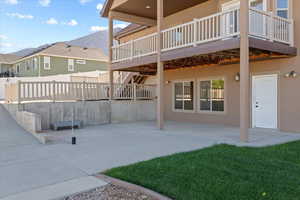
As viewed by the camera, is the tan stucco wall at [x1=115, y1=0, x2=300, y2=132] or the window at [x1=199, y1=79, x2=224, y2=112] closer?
the tan stucco wall at [x1=115, y1=0, x2=300, y2=132]

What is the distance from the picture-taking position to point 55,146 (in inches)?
290

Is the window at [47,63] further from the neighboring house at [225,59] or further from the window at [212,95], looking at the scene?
the window at [212,95]

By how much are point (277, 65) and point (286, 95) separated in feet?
4.41

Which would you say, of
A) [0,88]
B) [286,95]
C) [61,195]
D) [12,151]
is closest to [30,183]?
[61,195]

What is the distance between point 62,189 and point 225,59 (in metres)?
9.90

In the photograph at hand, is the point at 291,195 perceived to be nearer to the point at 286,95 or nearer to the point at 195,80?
the point at 286,95

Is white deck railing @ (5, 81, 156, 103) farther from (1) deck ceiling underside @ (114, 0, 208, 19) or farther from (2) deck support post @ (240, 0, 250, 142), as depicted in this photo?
(2) deck support post @ (240, 0, 250, 142)

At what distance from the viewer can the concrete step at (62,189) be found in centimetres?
373

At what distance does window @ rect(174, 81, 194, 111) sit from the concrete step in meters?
10.1

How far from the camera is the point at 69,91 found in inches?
472

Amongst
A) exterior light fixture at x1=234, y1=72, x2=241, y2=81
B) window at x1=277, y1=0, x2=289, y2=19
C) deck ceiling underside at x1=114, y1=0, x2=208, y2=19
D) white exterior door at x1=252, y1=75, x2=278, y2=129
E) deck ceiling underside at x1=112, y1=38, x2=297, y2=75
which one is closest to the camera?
deck ceiling underside at x1=112, y1=38, x2=297, y2=75

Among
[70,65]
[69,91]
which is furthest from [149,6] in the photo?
[70,65]

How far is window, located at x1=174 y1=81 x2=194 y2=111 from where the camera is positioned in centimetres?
1396

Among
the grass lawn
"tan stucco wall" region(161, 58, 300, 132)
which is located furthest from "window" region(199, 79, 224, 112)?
the grass lawn
